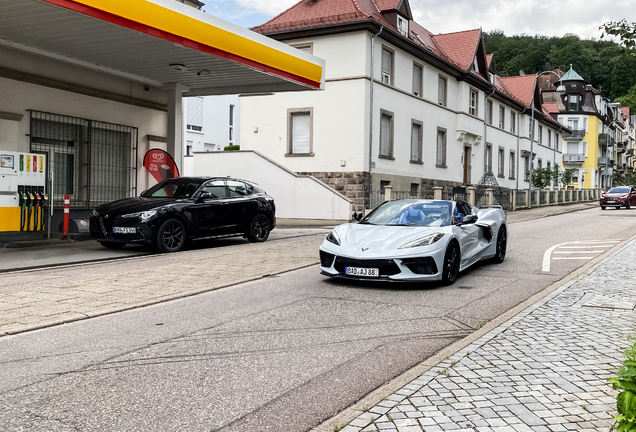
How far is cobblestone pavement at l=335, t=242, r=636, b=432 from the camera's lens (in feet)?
12.8

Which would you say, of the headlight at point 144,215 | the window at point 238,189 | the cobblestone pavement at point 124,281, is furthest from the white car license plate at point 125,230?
the window at point 238,189

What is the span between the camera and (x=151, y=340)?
6.09 meters

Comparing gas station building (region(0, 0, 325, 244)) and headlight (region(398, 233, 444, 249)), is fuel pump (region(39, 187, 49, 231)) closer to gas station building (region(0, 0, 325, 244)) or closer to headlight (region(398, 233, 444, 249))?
gas station building (region(0, 0, 325, 244))

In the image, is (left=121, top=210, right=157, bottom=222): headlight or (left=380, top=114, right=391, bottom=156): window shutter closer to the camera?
(left=121, top=210, right=157, bottom=222): headlight

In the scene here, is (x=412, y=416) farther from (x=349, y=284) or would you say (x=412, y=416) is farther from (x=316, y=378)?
(x=349, y=284)

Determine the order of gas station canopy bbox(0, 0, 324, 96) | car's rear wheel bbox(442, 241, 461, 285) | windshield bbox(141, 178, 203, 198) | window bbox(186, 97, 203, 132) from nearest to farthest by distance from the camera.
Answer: car's rear wheel bbox(442, 241, 461, 285)
gas station canopy bbox(0, 0, 324, 96)
windshield bbox(141, 178, 203, 198)
window bbox(186, 97, 203, 132)

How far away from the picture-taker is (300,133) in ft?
99.9

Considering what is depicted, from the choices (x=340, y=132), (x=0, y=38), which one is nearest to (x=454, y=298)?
(x=0, y=38)

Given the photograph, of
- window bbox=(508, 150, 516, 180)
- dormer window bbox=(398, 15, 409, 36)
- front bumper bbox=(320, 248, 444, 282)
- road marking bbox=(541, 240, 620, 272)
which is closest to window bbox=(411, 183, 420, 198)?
dormer window bbox=(398, 15, 409, 36)

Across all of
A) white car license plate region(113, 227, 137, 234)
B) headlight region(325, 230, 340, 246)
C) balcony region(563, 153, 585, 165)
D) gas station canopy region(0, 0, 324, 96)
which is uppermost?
balcony region(563, 153, 585, 165)

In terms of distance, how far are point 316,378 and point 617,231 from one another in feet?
62.5

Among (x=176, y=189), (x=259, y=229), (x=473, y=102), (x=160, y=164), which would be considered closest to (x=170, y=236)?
(x=176, y=189)

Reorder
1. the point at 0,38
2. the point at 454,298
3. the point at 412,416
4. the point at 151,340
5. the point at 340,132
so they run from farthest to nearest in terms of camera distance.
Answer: the point at 340,132 < the point at 0,38 < the point at 454,298 < the point at 151,340 < the point at 412,416

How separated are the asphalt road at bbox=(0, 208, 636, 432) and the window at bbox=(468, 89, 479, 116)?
3155 centimetres
